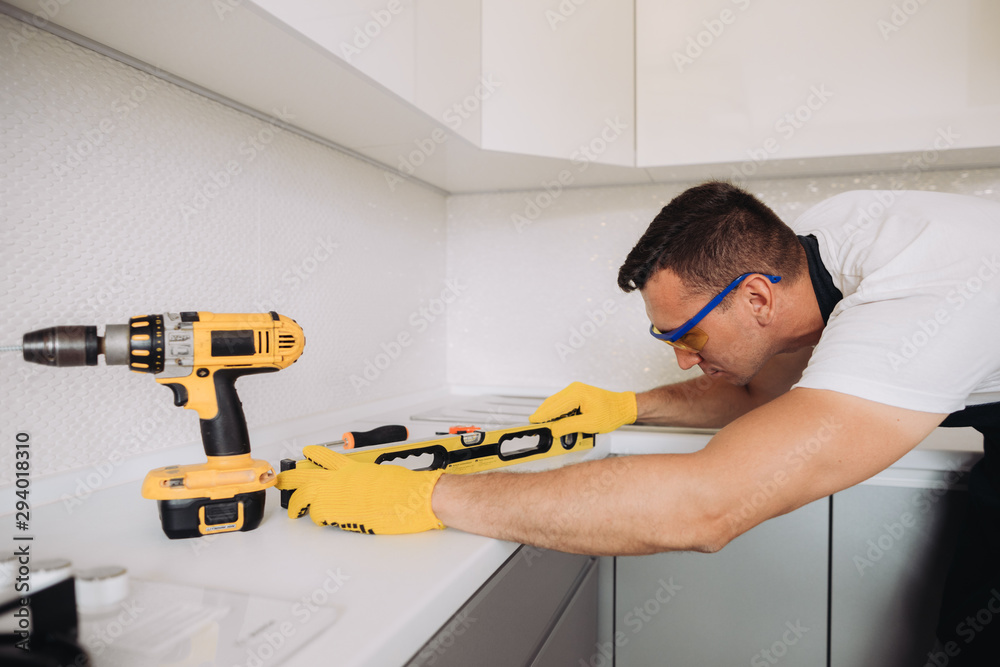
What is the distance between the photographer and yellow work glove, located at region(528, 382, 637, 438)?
1129 millimetres

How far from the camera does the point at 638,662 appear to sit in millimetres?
1307

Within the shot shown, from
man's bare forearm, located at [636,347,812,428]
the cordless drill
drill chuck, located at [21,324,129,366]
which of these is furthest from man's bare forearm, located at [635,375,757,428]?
drill chuck, located at [21,324,129,366]

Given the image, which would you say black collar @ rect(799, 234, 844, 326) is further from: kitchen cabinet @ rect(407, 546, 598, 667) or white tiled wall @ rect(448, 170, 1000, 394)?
white tiled wall @ rect(448, 170, 1000, 394)

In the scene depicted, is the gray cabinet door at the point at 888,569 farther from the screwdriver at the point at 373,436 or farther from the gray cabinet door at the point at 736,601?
the screwdriver at the point at 373,436

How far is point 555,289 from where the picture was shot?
72.8 inches

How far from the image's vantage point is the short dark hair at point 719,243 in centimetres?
96

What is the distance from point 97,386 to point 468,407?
89 cm

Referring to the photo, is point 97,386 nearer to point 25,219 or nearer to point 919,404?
point 25,219

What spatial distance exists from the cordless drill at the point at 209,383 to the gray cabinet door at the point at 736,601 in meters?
0.90

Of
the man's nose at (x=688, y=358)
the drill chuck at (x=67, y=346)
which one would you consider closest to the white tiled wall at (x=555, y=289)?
the man's nose at (x=688, y=358)

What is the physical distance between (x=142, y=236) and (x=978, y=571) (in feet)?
4.90

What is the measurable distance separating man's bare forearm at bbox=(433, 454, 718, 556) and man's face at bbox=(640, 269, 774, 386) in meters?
0.37

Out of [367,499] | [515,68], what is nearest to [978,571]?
[367,499]

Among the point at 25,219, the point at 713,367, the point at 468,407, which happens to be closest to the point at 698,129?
the point at 713,367
